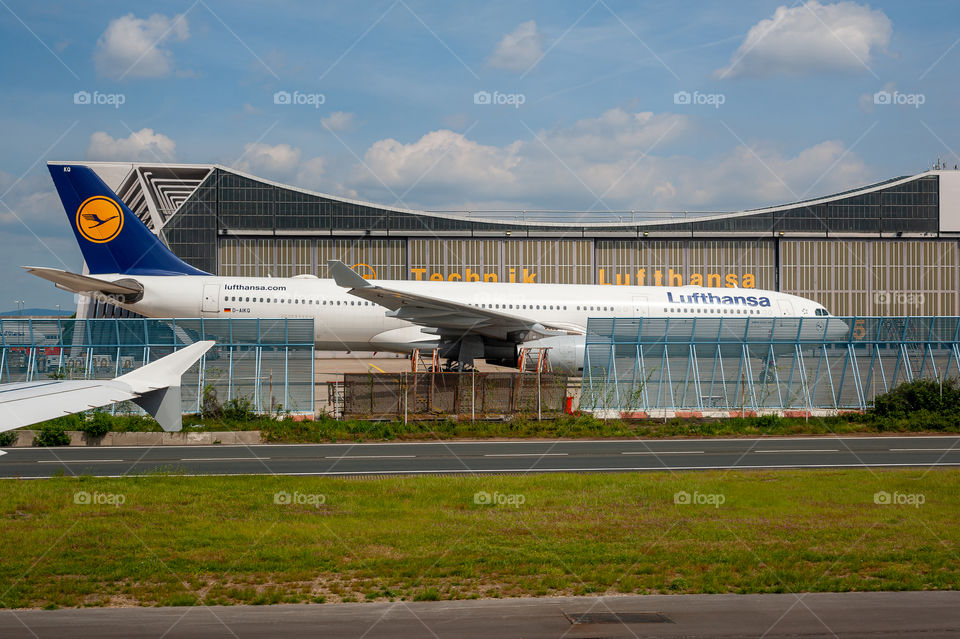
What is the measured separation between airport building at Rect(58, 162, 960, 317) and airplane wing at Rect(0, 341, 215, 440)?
125ft

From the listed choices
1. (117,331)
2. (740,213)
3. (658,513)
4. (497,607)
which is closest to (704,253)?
(740,213)

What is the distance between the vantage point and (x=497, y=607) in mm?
7121

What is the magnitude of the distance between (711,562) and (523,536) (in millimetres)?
2124

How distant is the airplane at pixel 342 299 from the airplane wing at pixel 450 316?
0.10m

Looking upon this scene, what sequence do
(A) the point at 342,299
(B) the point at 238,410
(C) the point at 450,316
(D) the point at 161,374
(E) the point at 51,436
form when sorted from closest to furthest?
(D) the point at 161,374 → (E) the point at 51,436 → (B) the point at 238,410 → (C) the point at 450,316 → (A) the point at 342,299

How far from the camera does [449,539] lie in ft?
30.3

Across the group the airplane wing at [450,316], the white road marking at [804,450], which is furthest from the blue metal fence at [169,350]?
the white road marking at [804,450]

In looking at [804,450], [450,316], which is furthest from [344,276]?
[804,450]

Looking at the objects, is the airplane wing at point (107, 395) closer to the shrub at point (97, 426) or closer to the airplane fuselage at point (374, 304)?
the shrub at point (97, 426)

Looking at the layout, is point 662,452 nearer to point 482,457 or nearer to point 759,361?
point 482,457

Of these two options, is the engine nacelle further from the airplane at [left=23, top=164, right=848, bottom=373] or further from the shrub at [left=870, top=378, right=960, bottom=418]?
the shrub at [left=870, top=378, right=960, bottom=418]

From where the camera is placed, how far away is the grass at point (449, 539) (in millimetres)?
7668

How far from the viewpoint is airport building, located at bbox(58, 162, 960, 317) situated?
4556cm

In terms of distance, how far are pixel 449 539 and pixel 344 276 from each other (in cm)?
1621
